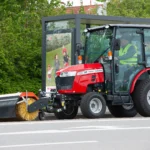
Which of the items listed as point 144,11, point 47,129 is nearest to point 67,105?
point 47,129

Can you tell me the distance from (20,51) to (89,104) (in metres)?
8.51

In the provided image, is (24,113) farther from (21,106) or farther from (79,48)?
(79,48)

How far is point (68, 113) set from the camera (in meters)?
20.2

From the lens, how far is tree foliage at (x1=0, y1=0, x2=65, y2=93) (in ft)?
86.4

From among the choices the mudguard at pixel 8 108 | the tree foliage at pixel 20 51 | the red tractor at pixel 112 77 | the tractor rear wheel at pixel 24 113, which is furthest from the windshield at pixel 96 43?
the tree foliage at pixel 20 51

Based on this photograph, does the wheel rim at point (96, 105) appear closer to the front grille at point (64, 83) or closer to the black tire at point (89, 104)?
the black tire at point (89, 104)

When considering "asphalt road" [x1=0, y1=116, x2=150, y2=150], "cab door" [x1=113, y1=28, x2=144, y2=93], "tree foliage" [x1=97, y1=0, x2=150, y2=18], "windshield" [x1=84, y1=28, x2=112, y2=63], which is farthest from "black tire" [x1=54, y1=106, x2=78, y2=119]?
"tree foliage" [x1=97, y1=0, x2=150, y2=18]

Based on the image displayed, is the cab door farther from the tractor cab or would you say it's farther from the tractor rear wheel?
the tractor rear wheel

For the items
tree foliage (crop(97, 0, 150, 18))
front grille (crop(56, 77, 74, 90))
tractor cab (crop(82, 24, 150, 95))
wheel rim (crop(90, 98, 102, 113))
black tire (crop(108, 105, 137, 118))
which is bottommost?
black tire (crop(108, 105, 137, 118))

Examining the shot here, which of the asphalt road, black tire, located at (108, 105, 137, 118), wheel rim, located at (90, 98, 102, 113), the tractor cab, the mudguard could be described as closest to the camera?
the asphalt road

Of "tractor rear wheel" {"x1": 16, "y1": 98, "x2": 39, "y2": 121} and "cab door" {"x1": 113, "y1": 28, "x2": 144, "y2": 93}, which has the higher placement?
"cab door" {"x1": 113, "y1": 28, "x2": 144, "y2": 93}

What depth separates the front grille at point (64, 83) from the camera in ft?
65.1

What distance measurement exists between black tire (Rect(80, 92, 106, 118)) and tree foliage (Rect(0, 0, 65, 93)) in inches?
272

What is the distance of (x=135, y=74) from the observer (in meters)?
20.2
